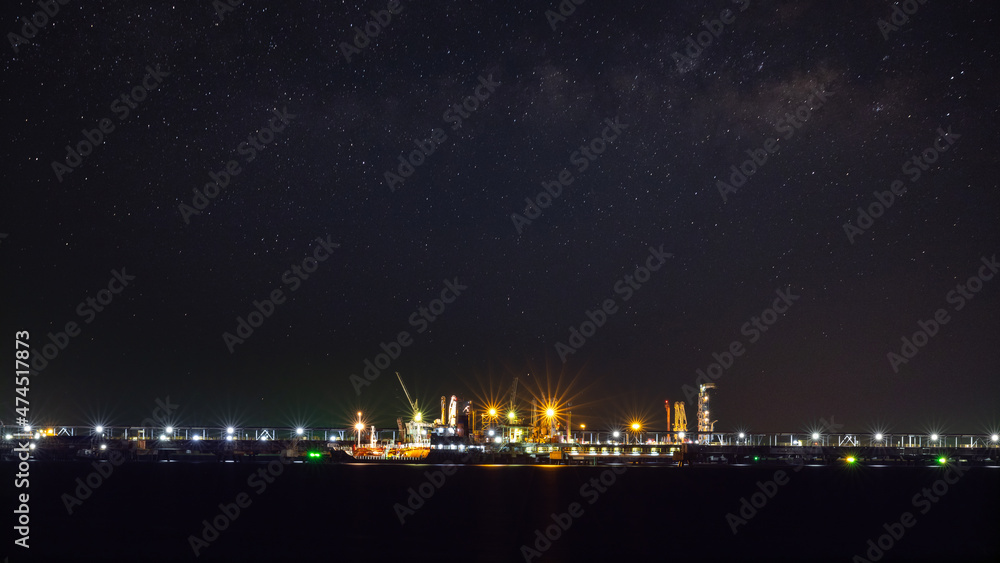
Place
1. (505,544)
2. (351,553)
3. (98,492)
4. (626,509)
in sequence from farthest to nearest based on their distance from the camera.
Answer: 1. (98,492)
2. (626,509)
3. (505,544)
4. (351,553)

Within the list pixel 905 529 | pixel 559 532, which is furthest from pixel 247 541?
pixel 905 529

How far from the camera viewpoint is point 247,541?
57.2m

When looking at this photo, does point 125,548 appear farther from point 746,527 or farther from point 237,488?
point 237,488

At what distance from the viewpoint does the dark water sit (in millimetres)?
52688

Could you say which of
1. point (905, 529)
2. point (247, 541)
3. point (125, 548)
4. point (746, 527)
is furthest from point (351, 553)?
point (905, 529)

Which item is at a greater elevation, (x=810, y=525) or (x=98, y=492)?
(x=98, y=492)

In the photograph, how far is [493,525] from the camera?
6869cm

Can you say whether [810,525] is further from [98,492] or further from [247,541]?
[98,492]

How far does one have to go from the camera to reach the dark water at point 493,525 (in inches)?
2074

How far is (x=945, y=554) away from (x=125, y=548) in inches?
1875

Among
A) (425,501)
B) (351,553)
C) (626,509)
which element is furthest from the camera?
(425,501)

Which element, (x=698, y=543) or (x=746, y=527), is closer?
(x=698, y=543)

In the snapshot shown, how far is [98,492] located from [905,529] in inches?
3417

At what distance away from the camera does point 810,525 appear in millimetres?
72750
